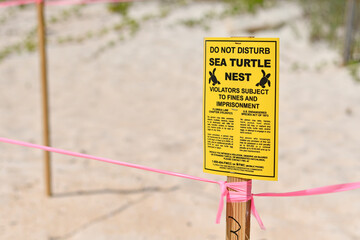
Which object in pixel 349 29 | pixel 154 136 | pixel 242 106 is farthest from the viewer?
pixel 349 29

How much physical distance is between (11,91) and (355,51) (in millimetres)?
5010

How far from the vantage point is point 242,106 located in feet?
4.58

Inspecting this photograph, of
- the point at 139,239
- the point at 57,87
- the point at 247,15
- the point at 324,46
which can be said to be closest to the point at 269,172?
the point at 139,239

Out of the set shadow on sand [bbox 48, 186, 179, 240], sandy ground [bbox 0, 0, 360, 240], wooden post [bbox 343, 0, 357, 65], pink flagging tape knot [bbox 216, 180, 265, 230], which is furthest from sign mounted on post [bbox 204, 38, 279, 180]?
wooden post [bbox 343, 0, 357, 65]

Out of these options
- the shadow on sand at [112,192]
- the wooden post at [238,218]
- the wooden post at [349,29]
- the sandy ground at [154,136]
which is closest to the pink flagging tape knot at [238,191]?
the wooden post at [238,218]

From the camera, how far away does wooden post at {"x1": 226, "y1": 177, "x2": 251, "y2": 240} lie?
1.46 metres

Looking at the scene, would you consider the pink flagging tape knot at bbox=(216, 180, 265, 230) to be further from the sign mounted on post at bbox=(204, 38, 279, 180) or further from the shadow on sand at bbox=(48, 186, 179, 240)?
the shadow on sand at bbox=(48, 186, 179, 240)

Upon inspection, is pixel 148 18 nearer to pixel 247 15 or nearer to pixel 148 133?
pixel 247 15

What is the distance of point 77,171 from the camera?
3.48m

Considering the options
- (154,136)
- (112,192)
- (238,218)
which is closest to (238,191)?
(238,218)

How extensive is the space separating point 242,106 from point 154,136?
2956mm

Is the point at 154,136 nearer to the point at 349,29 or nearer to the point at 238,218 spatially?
the point at 238,218

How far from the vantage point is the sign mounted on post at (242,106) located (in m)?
1.35

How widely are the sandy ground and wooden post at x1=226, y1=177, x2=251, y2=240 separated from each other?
1.13 metres
